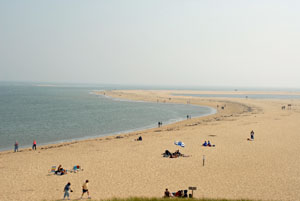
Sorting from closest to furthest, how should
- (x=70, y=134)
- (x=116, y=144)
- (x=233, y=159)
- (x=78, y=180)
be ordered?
(x=78, y=180) → (x=233, y=159) → (x=116, y=144) → (x=70, y=134)

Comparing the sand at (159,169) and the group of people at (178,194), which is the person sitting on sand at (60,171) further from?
the group of people at (178,194)

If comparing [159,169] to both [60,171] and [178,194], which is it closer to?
[178,194]

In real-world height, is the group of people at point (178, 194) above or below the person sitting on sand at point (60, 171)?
above

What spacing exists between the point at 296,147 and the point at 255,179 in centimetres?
1027

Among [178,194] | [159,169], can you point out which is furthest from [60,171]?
[178,194]

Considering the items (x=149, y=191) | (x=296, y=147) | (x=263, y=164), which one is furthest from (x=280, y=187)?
(x=296, y=147)

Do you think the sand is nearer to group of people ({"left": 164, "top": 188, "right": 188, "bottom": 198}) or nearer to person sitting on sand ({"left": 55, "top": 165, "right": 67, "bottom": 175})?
person sitting on sand ({"left": 55, "top": 165, "right": 67, "bottom": 175})

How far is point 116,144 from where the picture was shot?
24641 millimetres

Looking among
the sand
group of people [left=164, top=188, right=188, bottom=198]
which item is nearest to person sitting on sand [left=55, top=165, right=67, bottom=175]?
the sand

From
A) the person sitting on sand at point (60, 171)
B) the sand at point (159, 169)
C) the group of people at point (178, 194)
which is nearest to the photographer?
the group of people at point (178, 194)

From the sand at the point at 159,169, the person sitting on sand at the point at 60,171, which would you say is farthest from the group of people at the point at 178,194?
the person sitting on sand at the point at 60,171

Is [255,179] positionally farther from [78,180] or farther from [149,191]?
[78,180]

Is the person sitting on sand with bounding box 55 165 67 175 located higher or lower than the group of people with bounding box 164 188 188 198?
lower

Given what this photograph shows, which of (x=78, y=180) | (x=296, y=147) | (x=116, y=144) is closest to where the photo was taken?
(x=78, y=180)
